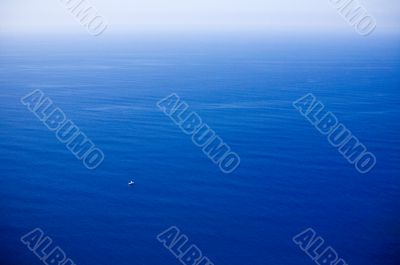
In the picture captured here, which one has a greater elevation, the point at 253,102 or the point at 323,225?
the point at 253,102

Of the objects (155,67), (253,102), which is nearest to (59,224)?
(253,102)

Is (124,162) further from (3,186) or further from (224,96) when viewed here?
(224,96)

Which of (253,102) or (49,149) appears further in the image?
(253,102)

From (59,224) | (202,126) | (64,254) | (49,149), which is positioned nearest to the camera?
(64,254)

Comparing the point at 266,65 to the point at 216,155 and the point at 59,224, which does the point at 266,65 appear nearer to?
the point at 216,155

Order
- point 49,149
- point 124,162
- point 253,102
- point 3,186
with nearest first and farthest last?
point 3,186
point 124,162
point 49,149
point 253,102

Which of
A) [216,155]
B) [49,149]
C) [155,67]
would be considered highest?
[155,67]
